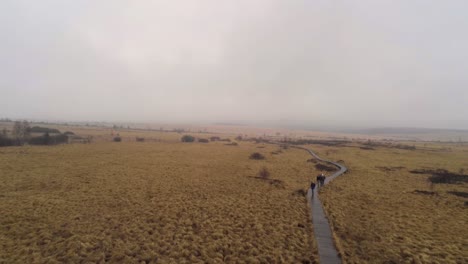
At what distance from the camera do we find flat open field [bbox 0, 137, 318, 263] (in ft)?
40.0

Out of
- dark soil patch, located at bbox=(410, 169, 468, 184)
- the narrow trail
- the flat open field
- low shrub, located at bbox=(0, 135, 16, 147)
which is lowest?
the flat open field

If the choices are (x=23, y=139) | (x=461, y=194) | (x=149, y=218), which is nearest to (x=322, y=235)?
(x=149, y=218)

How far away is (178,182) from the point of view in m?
27.9

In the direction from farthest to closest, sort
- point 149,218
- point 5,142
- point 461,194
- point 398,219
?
point 5,142 → point 461,194 → point 398,219 → point 149,218

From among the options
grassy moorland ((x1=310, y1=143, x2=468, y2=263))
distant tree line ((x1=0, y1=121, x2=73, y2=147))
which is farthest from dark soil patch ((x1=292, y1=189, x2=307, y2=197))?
distant tree line ((x1=0, y1=121, x2=73, y2=147))

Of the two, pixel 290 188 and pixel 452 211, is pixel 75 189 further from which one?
pixel 452 211

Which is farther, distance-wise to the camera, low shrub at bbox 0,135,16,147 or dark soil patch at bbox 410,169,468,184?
low shrub at bbox 0,135,16,147

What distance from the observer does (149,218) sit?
55.7 feet

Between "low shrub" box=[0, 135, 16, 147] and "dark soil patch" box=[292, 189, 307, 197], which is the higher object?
"low shrub" box=[0, 135, 16, 147]

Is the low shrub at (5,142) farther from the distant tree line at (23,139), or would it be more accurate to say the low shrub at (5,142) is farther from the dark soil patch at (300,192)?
the dark soil patch at (300,192)

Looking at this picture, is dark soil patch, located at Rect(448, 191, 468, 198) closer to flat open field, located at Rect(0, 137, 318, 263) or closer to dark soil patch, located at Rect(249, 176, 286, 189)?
flat open field, located at Rect(0, 137, 318, 263)

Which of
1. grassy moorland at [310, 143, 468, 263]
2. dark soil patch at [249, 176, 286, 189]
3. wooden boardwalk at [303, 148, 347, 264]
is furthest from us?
dark soil patch at [249, 176, 286, 189]

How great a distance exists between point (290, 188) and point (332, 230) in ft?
36.0

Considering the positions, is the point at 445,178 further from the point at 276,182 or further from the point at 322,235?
the point at 322,235
